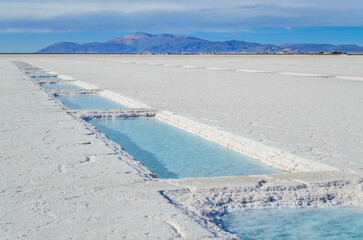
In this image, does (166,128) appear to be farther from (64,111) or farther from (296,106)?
(296,106)

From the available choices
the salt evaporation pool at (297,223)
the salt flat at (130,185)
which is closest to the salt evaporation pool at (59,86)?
the salt flat at (130,185)

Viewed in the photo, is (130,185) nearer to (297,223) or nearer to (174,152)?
(297,223)

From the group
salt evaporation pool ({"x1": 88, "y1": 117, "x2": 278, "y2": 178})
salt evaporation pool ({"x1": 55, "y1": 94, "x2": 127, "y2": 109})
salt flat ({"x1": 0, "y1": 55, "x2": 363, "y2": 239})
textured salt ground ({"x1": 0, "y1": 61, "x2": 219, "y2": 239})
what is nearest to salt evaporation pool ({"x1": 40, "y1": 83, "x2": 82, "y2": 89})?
salt evaporation pool ({"x1": 55, "y1": 94, "x2": 127, "y2": 109})

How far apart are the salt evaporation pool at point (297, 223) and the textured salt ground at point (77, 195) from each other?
33 centimetres

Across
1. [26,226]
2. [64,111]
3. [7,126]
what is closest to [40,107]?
[64,111]

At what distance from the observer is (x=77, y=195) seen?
2633 mm

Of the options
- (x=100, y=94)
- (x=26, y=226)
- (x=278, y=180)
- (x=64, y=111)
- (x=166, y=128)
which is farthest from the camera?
(x=100, y=94)

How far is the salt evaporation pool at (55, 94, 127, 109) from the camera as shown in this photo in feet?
25.4

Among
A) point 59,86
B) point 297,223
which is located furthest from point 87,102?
point 297,223

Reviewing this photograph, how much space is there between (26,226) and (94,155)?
1436mm

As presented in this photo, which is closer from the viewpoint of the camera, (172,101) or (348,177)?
(348,177)

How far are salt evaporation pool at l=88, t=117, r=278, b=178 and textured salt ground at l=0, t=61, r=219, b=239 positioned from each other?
49 cm

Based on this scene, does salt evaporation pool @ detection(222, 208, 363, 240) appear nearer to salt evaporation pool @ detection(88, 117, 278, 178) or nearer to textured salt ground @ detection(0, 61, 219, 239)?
textured salt ground @ detection(0, 61, 219, 239)

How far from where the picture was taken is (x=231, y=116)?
18.8 feet
